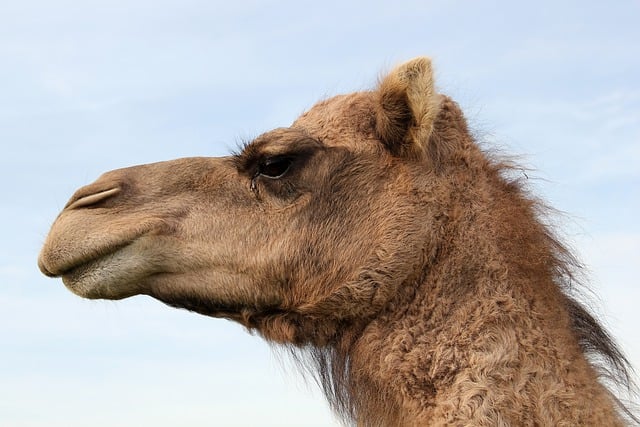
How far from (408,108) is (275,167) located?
906 millimetres

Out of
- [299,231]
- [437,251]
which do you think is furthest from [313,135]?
[437,251]

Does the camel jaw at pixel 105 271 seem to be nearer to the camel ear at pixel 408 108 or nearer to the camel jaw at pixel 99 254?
the camel jaw at pixel 99 254

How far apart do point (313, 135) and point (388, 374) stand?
5.25 feet

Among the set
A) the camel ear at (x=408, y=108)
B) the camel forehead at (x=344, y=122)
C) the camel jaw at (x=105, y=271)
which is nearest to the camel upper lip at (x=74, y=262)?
the camel jaw at (x=105, y=271)

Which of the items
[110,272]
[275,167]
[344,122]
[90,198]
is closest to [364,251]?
[275,167]

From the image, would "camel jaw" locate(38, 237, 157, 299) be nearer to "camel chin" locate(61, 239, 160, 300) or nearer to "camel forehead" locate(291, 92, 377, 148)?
"camel chin" locate(61, 239, 160, 300)

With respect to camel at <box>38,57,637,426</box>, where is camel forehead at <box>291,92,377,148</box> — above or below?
above

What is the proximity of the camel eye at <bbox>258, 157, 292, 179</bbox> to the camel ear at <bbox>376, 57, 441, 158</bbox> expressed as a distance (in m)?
0.61

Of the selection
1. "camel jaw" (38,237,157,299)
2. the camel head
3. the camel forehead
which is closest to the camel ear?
the camel head

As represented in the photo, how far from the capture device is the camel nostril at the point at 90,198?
231 inches

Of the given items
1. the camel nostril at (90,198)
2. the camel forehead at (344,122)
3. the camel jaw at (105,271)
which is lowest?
the camel jaw at (105,271)

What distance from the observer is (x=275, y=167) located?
19.9ft

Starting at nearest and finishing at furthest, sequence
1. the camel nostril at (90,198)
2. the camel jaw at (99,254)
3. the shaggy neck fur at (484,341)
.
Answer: the shaggy neck fur at (484,341) < the camel jaw at (99,254) < the camel nostril at (90,198)

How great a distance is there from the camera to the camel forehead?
6.09 meters
